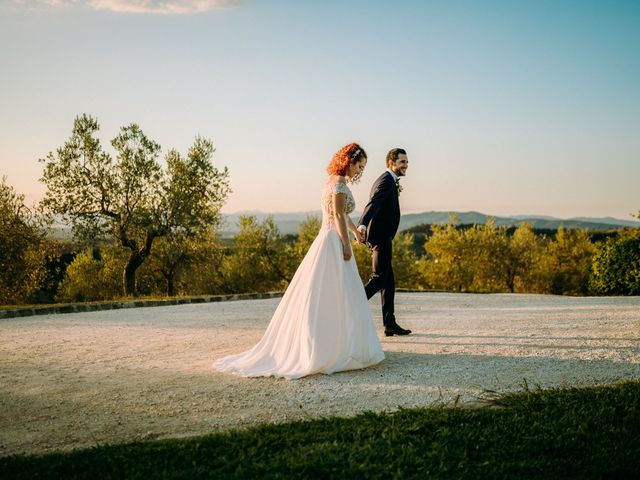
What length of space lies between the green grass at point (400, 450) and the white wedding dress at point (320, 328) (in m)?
1.80

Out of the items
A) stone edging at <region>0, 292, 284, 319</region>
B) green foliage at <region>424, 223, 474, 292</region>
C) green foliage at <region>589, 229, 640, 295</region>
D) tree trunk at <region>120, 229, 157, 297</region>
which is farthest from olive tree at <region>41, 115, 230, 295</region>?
green foliage at <region>424, 223, 474, 292</region>

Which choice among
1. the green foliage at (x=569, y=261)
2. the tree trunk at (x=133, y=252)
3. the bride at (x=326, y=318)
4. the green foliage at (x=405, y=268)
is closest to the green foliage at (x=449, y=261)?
the green foliage at (x=405, y=268)

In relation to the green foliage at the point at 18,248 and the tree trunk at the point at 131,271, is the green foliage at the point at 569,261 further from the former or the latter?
the green foliage at the point at 18,248

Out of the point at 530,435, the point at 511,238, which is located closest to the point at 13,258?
the point at 530,435

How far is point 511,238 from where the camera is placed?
163 ft

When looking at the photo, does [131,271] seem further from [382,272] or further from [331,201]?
[331,201]

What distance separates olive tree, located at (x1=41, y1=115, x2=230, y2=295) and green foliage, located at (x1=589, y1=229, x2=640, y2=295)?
611 inches

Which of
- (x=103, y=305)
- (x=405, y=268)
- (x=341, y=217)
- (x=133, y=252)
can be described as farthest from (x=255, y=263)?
(x=341, y=217)

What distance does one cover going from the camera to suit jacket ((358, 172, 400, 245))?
832 centimetres

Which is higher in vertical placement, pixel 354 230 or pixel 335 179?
pixel 335 179

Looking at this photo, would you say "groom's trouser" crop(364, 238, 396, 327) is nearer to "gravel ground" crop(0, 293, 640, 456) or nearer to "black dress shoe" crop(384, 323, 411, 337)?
"black dress shoe" crop(384, 323, 411, 337)

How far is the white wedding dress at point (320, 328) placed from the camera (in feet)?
21.2

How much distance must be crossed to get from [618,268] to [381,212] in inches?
516

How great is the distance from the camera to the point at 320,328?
656cm
